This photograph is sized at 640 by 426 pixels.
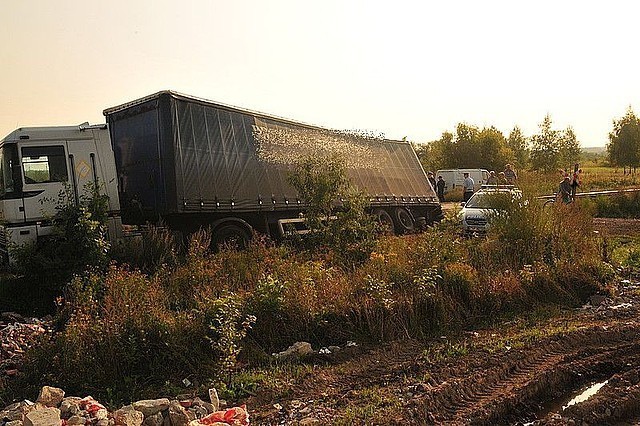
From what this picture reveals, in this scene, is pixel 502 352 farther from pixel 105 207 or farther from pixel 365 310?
pixel 105 207

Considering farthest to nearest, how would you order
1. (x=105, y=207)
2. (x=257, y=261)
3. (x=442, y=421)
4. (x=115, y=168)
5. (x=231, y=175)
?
(x=231, y=175) < (x=115, y=168) < (x=105, y=207) < (x=257, y=261) < (x=442, y=421)

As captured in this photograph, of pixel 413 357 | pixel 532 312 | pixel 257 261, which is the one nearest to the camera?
pixel 413 357

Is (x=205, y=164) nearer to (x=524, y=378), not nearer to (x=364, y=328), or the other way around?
(x=364, y=328)

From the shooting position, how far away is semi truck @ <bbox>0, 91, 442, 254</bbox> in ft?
40.0

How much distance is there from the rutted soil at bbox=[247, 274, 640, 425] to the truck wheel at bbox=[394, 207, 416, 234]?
1169 cm

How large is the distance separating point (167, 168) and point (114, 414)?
8.53m

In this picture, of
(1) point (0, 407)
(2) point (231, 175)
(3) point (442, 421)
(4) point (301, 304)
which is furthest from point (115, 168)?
(3) point (442, 421)

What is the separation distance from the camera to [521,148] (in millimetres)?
68188

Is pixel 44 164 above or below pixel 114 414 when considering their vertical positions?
above

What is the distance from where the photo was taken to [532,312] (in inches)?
387

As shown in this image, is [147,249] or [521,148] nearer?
[147,249]

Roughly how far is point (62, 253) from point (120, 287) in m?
3.24

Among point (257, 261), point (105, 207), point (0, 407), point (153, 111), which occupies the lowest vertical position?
point (0, 407)

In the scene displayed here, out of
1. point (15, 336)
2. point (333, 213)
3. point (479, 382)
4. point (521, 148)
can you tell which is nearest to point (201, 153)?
point (333, 213)
